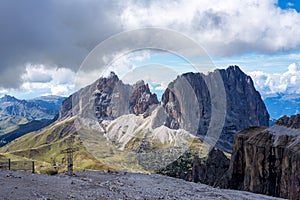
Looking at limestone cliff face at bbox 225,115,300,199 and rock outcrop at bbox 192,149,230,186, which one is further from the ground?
limestone cliff face at bbox 225,115,300,199

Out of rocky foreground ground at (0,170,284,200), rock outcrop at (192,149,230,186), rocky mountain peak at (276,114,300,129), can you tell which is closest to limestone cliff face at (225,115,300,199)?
rocky mountain peak at (276,114,300,129)

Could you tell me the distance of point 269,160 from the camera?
70000 mm

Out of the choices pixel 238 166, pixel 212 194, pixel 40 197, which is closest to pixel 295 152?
pixel 238 166

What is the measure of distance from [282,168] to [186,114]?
87.0m

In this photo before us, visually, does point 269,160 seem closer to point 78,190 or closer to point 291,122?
point 291,122

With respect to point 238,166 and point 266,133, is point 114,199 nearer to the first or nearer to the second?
point 266,133

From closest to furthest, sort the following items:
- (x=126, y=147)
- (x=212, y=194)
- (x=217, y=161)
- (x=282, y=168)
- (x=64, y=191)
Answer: (x=64, y=191)
(x=212, y=194)
(x=282, y=168)
(x=126, y=147)
(x=217, y=161)

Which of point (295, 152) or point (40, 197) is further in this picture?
point (295, 152)

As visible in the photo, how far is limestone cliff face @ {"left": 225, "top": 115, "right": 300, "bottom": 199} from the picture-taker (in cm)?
6169

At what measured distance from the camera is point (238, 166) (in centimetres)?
8088

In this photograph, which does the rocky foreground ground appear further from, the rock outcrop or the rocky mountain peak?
the rock outcrop

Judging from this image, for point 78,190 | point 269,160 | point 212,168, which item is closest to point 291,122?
point 269,160

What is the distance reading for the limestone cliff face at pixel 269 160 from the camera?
61.7 meters

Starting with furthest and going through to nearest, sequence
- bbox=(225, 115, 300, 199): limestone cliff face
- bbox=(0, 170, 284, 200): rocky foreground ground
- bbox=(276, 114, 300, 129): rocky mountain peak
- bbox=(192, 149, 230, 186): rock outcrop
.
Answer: bbox=(192, 149, 230, 186): rock outcrop
bbox=(276, 114, 300, 129): rocky mountain peak
bbox=(225, 115, 300, 199): limestone cliff face
bbox=(0, 170, 284, 200): rocky foreground ground
